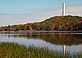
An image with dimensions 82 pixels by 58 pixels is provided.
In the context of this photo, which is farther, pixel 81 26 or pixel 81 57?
pixel 81 26

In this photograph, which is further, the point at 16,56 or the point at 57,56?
the point at 57,56

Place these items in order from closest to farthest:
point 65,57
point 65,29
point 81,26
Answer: point 65,57
point 81,26
point 65,29

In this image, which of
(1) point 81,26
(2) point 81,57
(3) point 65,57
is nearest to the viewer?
(2) point 81,57

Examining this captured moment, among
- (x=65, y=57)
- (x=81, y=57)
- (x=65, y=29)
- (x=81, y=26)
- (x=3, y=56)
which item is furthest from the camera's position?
(x=65, y=29)

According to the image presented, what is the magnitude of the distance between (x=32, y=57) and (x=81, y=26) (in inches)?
4407

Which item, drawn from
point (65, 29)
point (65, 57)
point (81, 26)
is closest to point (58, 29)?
point (65, 29)

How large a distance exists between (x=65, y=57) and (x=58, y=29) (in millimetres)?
120730

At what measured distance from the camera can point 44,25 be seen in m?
137

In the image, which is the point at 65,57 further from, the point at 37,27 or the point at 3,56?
the point at 37,27

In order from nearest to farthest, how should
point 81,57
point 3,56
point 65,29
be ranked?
point 3,56 < point 81,57 < point 65,29

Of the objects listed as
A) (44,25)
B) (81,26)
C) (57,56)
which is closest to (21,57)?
(57,56)

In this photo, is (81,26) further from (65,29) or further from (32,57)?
(32,57)

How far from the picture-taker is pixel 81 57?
54.2 feet

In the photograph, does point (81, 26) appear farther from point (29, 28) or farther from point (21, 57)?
point (21, 57)
